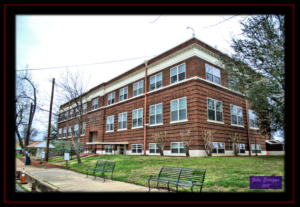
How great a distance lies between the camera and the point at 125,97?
85.8ft

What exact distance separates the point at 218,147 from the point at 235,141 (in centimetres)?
247

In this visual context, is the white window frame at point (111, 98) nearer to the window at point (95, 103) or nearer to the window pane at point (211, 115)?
the window at point (95, 103)

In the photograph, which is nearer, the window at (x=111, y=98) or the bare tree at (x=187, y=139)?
the bare tree at (x=187, y=139)

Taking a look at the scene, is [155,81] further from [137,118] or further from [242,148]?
[242,148]

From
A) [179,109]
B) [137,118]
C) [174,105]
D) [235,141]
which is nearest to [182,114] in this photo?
[179,109]

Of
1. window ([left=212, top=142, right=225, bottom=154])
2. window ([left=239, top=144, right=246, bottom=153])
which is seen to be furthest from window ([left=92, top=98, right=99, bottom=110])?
window ([left=239, top=144, right=246, bottom=153])

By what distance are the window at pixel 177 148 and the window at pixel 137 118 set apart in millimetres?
5124

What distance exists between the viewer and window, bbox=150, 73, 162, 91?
21214 mm

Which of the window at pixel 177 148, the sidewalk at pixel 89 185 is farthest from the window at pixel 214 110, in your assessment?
the sidewalk at pixel 89 185

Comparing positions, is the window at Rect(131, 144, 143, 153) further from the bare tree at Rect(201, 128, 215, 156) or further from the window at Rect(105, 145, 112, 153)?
the bare tree at Rect(201, 128, 215, 156)

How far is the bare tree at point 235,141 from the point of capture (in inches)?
725

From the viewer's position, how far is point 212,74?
759 inches
